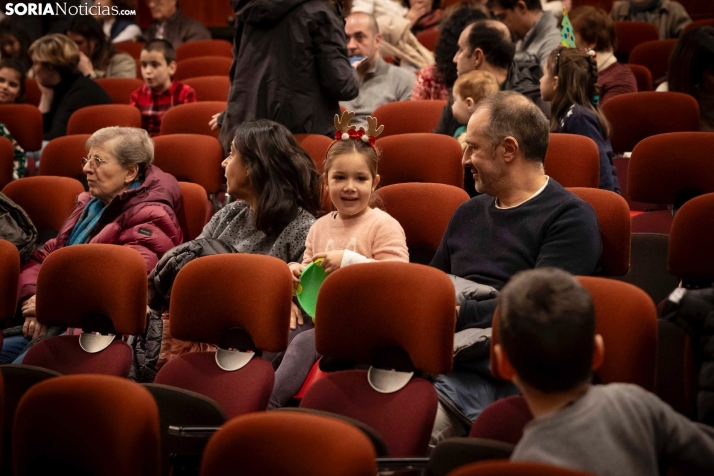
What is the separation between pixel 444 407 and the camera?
2506 mm

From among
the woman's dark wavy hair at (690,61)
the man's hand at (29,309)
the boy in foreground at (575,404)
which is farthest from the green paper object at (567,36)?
the boy in foreground at (575,404)

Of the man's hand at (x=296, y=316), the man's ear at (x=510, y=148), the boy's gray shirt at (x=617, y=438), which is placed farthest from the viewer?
the man's hand at (x=296, y=316)

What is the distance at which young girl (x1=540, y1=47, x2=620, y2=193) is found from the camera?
12.5ft

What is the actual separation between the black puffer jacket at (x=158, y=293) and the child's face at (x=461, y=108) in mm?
1300

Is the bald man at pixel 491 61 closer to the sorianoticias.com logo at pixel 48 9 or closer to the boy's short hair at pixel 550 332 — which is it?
the boy's short hair at pixel 550 332

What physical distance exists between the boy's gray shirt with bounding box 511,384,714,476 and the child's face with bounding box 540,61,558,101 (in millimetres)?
2489

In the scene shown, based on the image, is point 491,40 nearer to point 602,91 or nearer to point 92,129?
point 602,91

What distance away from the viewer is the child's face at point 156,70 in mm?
5430

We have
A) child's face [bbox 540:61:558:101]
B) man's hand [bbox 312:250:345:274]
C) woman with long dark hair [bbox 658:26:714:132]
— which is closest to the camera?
man's hand [bbox 312:250:345:274]

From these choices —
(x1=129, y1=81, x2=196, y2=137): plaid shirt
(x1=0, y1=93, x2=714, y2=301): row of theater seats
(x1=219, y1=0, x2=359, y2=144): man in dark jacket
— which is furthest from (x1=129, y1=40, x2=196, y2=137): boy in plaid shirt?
(x1=219, y1=0, x2=359, y2=144): man in dark jacket

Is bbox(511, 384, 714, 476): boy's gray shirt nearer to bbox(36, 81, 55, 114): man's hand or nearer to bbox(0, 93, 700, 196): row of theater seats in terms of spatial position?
bbox(0, 93, 700, 196): row of theater seats

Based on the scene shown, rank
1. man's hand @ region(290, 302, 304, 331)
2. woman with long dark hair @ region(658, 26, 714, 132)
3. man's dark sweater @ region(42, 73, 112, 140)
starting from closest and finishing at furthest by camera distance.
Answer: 1. man's hand @ region(290, 302, 304, 331)
2. woman with long dark hair @ region(658, 26, 714, 132)
3. man's dark sweater @ region(42, 73, 112, 140)

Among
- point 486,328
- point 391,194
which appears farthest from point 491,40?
point 486,328

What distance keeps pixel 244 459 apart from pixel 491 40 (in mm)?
2881
